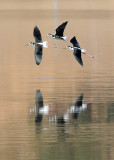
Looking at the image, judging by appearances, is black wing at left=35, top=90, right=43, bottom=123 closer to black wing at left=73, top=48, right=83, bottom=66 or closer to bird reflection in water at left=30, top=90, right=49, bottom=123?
bird reflection in water at left=30, top=90, right=49, bottom=123

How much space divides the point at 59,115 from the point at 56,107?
0.83 meters

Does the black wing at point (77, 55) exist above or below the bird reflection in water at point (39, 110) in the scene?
above

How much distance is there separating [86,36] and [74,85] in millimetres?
18523

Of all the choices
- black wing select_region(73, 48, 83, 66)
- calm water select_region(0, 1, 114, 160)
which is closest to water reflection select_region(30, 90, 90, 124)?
calm water select_region(0, 1, 114, 160)

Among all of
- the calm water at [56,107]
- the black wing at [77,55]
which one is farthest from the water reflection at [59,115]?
the black wing at [77,55]

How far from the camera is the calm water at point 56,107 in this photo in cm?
1211

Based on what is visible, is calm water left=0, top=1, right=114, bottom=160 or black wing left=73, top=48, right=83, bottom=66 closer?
calm water left=0, top=1, right=114, bottom=160

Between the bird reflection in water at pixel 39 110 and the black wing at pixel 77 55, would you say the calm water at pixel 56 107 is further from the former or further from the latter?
the black wing at pixel 77 55

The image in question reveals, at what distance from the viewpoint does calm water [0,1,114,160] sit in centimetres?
1211

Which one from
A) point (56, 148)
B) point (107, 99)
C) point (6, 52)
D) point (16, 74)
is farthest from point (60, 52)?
point (56, 148)

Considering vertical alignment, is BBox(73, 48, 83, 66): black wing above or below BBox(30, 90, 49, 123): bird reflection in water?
above

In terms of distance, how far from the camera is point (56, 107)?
614 inches

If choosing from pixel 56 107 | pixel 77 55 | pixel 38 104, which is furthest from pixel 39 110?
pixel 77 55

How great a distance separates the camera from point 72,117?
1454 cm
